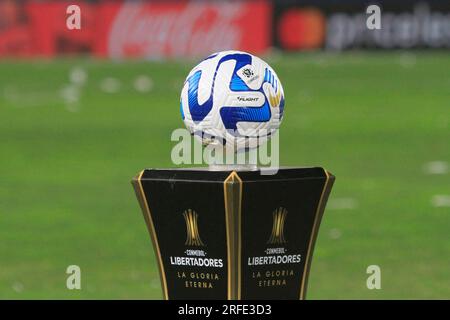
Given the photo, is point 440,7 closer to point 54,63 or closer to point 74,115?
point 54,63

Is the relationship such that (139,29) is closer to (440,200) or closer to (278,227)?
(440,200)

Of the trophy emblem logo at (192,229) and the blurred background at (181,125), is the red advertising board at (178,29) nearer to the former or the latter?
the blurred background at (181,125)

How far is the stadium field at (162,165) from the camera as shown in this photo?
12414 millimetres

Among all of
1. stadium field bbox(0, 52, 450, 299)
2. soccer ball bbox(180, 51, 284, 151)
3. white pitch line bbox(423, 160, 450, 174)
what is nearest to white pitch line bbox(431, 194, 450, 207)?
stadium field bbox(0, 52, 450, 299)

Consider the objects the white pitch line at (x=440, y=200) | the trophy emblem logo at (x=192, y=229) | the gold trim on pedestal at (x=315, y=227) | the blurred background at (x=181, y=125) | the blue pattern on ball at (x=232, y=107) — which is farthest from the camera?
the white pitch line at (x=440, y=200)

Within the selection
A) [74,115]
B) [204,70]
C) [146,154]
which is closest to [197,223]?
[204,70]

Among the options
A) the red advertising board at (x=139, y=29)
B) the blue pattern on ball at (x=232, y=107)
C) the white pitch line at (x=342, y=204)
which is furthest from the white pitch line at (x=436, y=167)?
the red advertising board at (x=139, y=29)

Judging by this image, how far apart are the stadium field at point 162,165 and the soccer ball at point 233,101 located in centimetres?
308

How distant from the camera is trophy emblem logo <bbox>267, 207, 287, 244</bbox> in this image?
8.42 m

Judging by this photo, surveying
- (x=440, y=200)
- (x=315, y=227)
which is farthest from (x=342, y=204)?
(x=315, y=227)

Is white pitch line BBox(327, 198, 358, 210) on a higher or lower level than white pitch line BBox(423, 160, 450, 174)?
higher

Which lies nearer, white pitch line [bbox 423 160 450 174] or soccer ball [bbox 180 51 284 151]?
soccer ball [bbox 180 51 284 151]

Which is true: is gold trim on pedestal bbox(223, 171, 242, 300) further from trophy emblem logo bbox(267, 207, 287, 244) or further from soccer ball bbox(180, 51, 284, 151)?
soccer ball bbox(180, 51, 284, 151)

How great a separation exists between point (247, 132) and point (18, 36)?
32.9 meters
